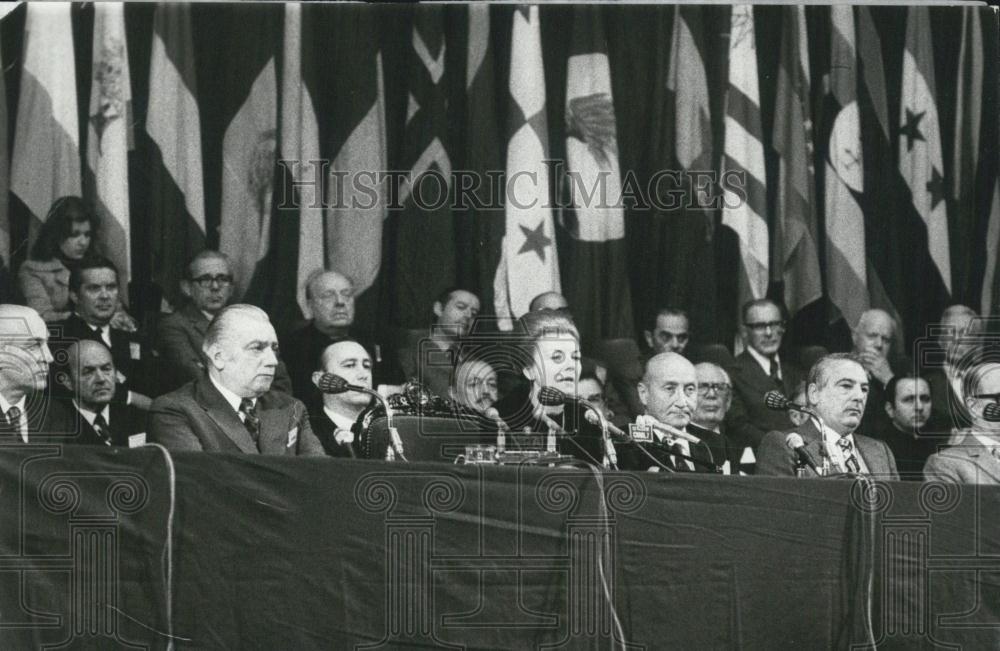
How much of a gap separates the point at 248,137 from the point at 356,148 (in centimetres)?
59

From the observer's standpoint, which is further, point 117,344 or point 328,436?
point 117,344

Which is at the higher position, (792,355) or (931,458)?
(792,355)

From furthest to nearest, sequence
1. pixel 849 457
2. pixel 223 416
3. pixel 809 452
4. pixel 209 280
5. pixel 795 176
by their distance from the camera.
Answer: pixel 795 176, pixel 209 280, pixel 849 457, pixel 809 452, pixel 223 416

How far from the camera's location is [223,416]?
20.5 feet

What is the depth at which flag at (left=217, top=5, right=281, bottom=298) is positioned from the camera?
848 cm

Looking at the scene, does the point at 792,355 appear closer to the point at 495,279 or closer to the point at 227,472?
the point at 495,279

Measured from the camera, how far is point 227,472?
5.14 meters

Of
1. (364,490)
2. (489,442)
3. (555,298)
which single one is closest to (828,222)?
(555,298)

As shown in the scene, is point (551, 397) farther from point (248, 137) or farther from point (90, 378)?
point (248, 137)

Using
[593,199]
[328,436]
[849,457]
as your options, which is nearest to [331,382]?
[328,436]

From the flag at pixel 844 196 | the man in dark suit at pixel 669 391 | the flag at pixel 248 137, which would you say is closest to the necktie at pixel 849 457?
the man in dark suit at pixel 669 391

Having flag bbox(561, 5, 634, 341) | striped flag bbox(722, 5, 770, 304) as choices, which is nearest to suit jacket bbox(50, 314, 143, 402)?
flag bbox(561, 5, 634, 341)

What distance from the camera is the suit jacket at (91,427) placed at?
7.79 metres

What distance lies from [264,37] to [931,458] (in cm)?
420
